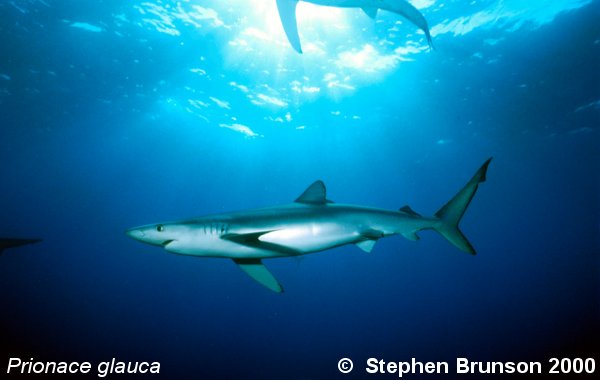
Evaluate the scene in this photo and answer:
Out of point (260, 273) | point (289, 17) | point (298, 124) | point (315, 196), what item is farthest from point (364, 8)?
point (298, 124)

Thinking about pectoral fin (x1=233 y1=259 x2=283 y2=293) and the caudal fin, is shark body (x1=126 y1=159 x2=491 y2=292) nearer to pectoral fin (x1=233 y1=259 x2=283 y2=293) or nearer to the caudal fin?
pectoral fin (x1=233 y1=259 x2=283 y2=293)

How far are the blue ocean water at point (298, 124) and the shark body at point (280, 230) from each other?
7115 mm

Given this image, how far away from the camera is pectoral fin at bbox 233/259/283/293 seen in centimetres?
369

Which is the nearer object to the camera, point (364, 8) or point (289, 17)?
point (364, 8)

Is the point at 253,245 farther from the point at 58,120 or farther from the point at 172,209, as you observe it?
the point at 172,209

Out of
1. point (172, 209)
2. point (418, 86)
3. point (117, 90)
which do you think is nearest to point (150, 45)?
point (117, 90)

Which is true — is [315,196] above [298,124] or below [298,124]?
below

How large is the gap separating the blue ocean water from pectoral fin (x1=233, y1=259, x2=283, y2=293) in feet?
22.6

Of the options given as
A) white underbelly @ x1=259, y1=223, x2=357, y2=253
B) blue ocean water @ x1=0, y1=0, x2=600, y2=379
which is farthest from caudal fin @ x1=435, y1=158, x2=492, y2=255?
blue ocean water @ x1=0, y1=0, x2=600, y2=379

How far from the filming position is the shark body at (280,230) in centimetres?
297

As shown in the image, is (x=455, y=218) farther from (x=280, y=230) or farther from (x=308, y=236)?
(x=280, y=230)

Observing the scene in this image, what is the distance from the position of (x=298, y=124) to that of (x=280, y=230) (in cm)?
2246

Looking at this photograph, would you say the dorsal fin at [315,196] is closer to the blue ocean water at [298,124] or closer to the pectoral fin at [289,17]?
the pectoral fin at [289,17]

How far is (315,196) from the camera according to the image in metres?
3.73
